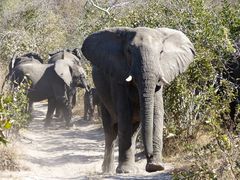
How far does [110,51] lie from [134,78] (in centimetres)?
109

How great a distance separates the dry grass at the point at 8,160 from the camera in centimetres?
789

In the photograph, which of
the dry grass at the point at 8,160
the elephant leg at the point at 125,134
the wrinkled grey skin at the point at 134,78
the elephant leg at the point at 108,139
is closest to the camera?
the wrinkled grey skin at the point at 134,78

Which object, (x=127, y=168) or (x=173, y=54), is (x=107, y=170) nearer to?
(x=127, y=168)

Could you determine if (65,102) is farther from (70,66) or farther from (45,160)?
(45,160)

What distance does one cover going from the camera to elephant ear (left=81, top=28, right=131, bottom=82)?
7.39m

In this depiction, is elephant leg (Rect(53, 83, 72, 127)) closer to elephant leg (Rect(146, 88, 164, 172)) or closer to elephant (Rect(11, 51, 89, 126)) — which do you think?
elephant (Rect(11, 51, 89, 126))

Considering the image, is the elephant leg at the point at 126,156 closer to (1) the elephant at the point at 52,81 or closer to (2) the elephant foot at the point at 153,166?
(2) the elephant foot at the point at 153,166

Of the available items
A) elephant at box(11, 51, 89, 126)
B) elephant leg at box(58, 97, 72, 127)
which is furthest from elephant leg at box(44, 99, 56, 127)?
elephant leg at box(58, 97, 72, 127)

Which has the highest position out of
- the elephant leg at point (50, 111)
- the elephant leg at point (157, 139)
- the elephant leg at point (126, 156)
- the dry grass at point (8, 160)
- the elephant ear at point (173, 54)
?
the elephant ear at point (173, 54)

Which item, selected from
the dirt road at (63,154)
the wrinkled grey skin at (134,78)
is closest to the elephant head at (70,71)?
the dirt road at (63,154)

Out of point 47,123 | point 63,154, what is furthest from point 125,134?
point 47,123

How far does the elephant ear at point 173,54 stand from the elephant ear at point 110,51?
48cm

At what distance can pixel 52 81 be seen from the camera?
14422 millimetres

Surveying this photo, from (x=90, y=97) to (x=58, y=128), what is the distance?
1305mm
